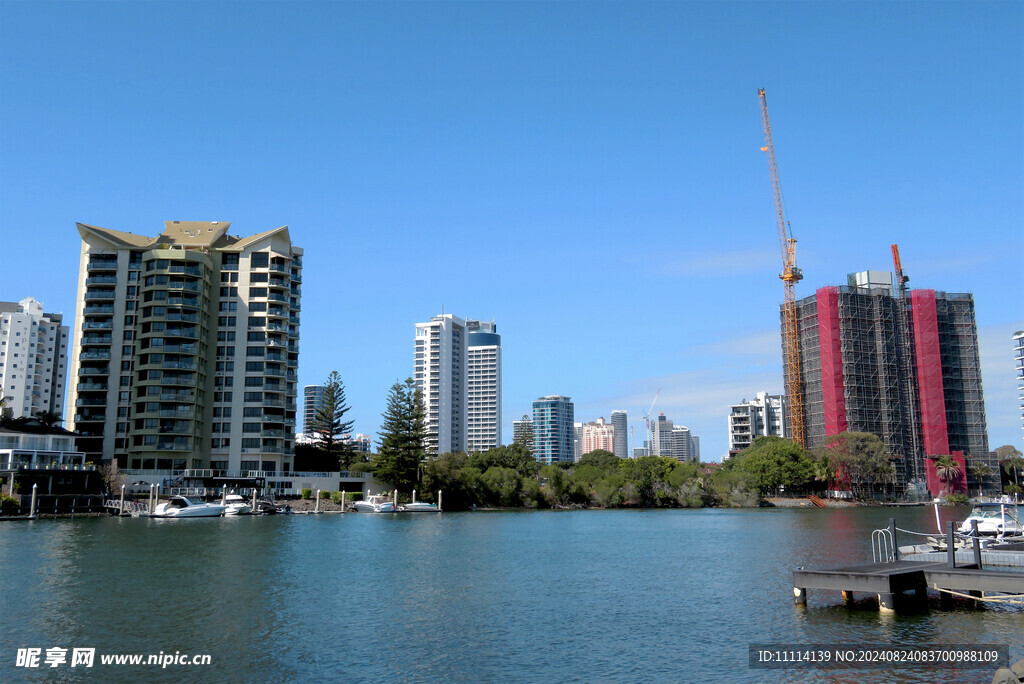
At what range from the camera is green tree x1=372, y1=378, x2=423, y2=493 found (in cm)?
12781

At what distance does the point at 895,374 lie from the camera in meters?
184

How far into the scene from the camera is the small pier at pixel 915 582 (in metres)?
32.7

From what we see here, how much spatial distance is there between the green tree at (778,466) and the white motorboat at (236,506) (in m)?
91.2

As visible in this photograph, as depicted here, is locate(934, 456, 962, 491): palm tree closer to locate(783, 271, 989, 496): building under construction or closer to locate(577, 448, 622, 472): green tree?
locate(783, 271, 989, 496): building under construction

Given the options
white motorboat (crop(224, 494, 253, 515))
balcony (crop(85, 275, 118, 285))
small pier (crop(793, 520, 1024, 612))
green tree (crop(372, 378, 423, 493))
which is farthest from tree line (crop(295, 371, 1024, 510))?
small pier (crop(793, 520, 1024, 612))

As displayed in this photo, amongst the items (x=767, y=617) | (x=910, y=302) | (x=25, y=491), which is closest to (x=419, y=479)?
(x=25, y=491)

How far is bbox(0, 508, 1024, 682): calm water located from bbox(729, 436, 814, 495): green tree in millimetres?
85976

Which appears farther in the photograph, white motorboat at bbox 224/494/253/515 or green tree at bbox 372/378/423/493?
green tree at bbox 372/378/423/493

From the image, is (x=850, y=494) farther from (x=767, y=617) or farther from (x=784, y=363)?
(x=767, y=617)

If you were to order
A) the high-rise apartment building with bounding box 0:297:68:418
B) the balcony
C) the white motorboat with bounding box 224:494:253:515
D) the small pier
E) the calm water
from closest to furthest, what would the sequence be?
the calm water
the small pier
the white motorboat with bounding box 224:494:253:515
the balcony
the high-rise apartment building with bounding box 0:297:68:418

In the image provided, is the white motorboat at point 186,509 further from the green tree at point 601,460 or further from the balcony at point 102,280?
the green tree at point 601,460

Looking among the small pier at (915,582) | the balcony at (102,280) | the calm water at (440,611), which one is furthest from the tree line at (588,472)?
the small pier at (915,582)

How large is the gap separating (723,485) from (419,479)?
191ft

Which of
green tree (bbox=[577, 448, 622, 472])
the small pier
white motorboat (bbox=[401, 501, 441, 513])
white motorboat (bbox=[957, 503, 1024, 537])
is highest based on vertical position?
green tree (bbox=[577, 448, 622, 472])
